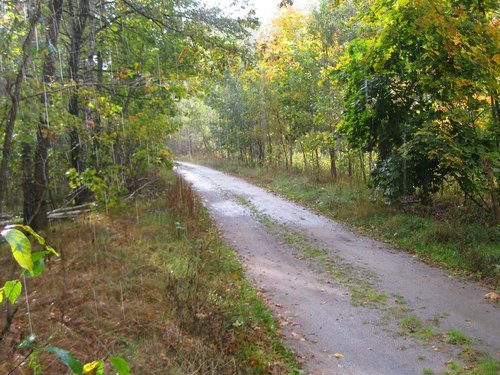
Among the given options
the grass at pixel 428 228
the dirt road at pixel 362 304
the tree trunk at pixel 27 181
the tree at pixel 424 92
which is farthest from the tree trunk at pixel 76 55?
the grass at pixel 428 228

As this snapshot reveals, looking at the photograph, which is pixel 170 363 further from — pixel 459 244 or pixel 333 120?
pixel 333 120

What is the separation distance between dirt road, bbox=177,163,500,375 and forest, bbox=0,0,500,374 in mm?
497

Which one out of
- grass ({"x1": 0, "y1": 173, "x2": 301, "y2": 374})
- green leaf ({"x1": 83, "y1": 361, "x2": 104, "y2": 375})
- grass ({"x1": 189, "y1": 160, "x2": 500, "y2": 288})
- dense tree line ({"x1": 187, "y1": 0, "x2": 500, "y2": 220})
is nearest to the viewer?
green leaf ({"x1": 83, "y1": 361, "x2": 104, "y2": 375})

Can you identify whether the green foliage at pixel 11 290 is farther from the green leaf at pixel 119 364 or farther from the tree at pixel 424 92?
the tree at pixel 424 92

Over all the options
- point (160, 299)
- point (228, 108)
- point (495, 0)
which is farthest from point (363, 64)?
point (228, 108)

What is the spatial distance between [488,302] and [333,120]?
10.7 meters

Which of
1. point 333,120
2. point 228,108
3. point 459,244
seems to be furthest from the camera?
point 228,108

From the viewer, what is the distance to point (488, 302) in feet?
19.1

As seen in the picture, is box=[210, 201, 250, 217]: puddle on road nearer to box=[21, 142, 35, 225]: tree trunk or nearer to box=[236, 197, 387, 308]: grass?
box=[236, 197, 387, 308]: grass

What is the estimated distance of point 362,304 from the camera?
5891 mm

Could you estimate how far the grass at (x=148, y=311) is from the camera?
4.00m

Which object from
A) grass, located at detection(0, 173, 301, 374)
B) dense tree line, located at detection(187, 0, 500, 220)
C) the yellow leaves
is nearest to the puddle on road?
dense tree line, located at detection(187, 0, 500, 220)

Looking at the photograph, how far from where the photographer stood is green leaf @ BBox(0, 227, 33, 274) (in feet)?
3.74

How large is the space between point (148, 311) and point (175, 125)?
8495 mm
